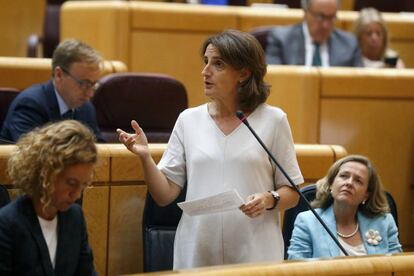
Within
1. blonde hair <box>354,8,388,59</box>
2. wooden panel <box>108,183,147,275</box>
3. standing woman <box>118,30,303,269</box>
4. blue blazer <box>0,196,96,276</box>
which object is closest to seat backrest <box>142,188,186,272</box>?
wooden panel <box>108,183,147,275</box>

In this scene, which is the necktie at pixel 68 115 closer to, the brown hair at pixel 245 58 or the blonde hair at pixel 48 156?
the brown hair at pixel 245 58

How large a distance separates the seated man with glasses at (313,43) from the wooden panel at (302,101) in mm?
596

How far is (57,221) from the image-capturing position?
2.19 m

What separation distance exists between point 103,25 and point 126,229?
1988mm

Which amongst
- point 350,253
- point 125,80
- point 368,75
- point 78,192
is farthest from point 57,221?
point 368,75

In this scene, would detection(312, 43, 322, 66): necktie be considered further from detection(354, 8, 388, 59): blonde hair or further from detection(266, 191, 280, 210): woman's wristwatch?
detection(266, 191, 280, 210): woman's wristwatch

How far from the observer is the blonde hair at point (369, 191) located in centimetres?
309

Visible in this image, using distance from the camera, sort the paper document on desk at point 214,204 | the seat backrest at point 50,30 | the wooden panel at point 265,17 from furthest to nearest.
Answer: the seat backrest at point 50,30
the wooden panel at point 265,17
the paper document on desk at point 214,204

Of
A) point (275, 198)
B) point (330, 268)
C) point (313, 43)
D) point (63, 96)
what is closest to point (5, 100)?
point (63, 96)

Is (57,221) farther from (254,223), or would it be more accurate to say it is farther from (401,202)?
(401,202)

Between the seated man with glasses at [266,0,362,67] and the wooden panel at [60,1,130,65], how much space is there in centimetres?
67

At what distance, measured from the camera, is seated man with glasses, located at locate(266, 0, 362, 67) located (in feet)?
15.1

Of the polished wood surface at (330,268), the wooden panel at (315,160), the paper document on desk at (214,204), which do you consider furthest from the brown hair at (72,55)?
the polished wood surface at (330,268)

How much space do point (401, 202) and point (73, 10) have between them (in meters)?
1.93
